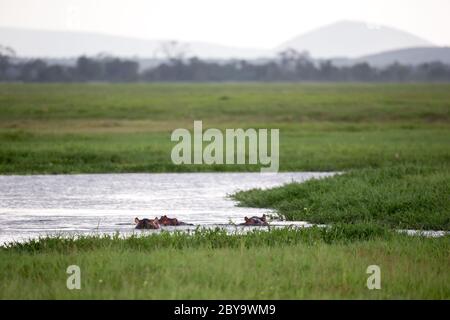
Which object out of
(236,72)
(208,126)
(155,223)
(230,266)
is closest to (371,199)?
(155,223)

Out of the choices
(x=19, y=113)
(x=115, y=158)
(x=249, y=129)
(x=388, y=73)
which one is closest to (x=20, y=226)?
(x=115, y=158)

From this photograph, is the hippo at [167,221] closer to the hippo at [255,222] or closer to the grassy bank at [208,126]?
the hippo at [255,222]

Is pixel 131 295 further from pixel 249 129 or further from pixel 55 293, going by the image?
pixel 249 129

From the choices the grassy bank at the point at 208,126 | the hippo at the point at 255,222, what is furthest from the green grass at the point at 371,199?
the grassy bank at the point at 208,126

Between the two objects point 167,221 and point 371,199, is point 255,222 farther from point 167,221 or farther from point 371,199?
point 371,199

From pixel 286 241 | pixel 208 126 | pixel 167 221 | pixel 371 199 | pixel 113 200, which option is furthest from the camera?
pixel 208 126

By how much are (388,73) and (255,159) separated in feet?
442

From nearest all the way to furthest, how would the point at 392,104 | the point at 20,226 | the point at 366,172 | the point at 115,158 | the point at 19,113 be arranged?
1. the point at 20,226
2. the point at 366,172
3. the point at 115,158
4. the point at 19,113
5. the point at 392,104

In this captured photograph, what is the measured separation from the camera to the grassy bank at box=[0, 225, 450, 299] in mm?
9594

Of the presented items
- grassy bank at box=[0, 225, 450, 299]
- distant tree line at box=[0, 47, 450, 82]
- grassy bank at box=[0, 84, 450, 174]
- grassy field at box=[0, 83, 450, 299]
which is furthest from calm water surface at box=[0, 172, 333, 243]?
distant tree line at box=[0, 47, 450, 82]

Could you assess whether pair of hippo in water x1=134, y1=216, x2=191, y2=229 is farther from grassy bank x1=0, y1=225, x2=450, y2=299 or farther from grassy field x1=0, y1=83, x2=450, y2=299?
grassy field x1=0, y1=83, x2=450, y2=299

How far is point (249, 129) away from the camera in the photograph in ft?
146

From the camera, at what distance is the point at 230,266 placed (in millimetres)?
10648

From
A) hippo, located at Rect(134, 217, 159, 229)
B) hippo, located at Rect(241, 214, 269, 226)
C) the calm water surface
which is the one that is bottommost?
the calm water surface
